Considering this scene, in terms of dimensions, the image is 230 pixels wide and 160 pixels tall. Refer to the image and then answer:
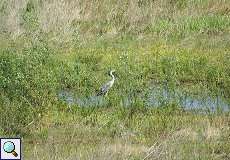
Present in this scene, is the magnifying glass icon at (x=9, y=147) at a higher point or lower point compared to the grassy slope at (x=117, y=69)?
higher

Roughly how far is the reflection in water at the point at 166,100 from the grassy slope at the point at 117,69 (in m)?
0.16

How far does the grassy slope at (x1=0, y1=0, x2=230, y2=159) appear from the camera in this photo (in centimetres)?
805

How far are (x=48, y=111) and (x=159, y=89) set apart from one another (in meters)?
2.13

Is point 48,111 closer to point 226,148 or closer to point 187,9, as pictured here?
point 226,148

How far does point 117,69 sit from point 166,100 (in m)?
2.01

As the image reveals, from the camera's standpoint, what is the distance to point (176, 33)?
1417 cm

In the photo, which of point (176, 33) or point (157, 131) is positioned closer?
point (157, 131)

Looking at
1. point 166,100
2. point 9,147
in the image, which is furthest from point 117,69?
point 9,147

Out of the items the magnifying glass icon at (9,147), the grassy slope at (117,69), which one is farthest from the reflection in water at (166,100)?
the magnifying glass icon at (9,147)

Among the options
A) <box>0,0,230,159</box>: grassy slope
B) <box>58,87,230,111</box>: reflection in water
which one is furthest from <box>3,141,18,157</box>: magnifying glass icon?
<box>58,87,230,111</box>: reflection in water

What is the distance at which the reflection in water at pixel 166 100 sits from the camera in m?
9.82

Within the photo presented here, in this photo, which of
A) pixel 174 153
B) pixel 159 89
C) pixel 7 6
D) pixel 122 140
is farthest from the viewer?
pixel 7 6

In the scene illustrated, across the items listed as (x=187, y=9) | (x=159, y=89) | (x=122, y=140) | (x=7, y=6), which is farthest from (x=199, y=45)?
(x=122, y=140)

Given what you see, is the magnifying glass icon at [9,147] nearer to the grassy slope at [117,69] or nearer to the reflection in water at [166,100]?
the grassy slope at [117,69]
